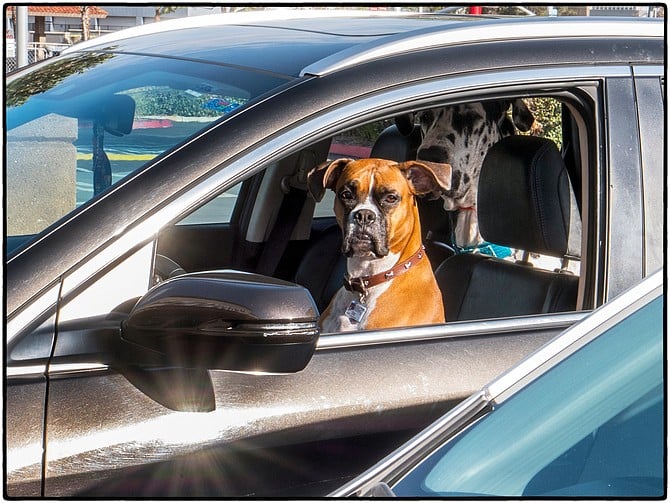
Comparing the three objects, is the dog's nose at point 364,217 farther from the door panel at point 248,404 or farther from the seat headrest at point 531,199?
the door panel at point 248,404

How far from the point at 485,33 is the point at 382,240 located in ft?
2.97

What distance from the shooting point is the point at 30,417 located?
5.91 feet

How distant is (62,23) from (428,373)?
5149 centimetres

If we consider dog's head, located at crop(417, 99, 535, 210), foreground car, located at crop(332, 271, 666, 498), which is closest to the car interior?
dog's head, located at crop(417, 99, 535, 210)

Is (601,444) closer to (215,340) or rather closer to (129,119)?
(215,340)

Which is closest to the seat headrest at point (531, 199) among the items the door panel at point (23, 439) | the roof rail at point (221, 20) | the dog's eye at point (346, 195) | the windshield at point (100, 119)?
the dog's eye at point (346, 195)

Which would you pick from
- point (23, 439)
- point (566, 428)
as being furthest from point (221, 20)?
point (566, 428)

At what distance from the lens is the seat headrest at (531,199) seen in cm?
283

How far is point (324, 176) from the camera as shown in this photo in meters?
3.23

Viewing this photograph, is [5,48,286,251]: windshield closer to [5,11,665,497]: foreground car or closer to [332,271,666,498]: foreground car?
[5,11,665,497]: foreground car

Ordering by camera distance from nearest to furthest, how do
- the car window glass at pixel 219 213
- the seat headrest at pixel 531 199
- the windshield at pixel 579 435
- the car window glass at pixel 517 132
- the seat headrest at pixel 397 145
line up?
the windshield at pixel 579 435
the seat headrest at pixel 531 199
the car window glass at pixel 517 132
the car window glass at pixel 219 213
the seat headrest at pixel 397 145

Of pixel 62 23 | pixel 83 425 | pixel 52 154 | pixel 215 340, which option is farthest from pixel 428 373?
pixel 62 23

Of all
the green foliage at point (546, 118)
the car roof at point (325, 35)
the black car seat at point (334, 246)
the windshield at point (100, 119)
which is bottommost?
the black car seat at point (334, 246)

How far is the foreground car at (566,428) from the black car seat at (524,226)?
111 centimetres
